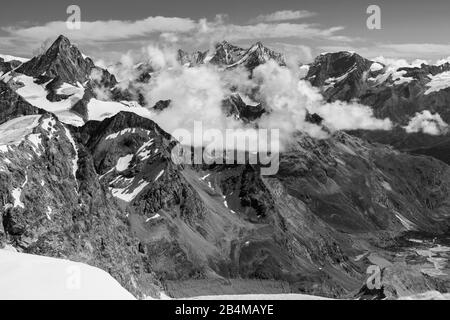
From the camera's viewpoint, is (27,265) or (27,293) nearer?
(27,293)
